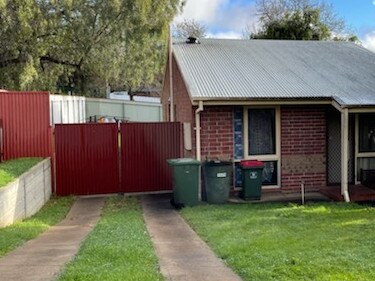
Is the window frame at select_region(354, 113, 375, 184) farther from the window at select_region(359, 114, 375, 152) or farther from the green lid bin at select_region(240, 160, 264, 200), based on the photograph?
the green lid bin at select_region(240, 160, 264, 200)

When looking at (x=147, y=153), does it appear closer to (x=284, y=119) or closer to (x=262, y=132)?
(x=262, y=132)

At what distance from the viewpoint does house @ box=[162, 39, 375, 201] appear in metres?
11.0

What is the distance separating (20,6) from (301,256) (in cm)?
1738

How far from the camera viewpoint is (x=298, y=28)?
86.0 feet

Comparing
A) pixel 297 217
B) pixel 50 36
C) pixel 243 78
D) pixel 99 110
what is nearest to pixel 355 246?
pixel 297 217

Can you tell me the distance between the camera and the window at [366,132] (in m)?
12.3

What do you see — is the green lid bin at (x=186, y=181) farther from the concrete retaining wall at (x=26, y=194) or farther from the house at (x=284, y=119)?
the concrete retaining wall at (x=26, y=194)

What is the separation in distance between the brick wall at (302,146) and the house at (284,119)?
26mm

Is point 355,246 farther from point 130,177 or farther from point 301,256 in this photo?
point 130,177

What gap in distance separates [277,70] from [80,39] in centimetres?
1279

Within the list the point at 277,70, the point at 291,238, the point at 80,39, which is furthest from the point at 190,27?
the point at 291,238

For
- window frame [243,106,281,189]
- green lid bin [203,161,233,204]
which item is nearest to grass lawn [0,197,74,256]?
green lid bin [203,161,233,204]

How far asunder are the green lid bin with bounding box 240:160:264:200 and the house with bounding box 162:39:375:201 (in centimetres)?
68

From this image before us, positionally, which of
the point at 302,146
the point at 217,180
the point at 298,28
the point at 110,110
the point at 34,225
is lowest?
the point at 34,225
